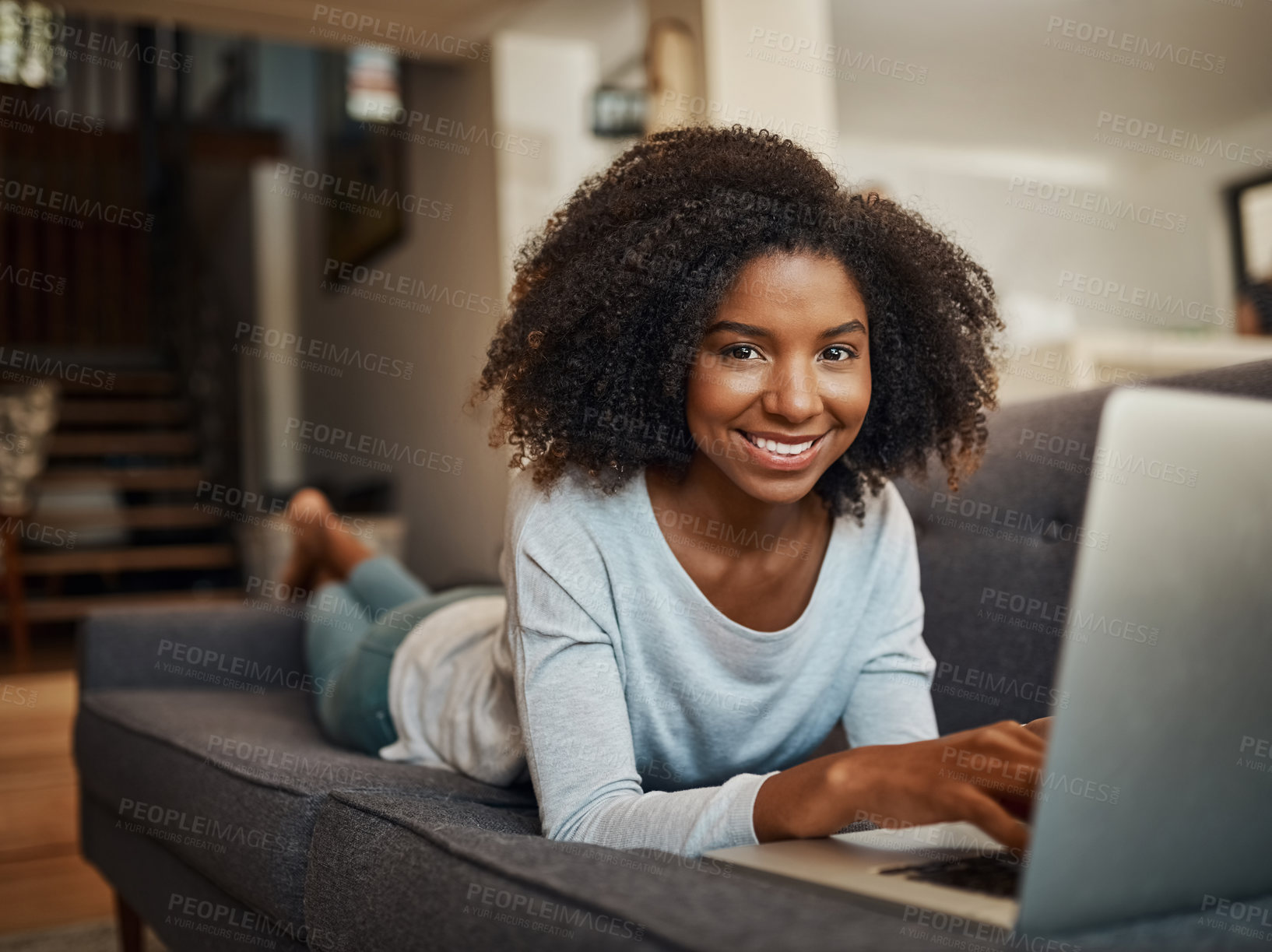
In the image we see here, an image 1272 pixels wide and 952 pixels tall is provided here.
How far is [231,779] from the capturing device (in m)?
1.30

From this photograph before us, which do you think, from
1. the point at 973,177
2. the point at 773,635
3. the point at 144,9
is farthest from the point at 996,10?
the point at 773,635

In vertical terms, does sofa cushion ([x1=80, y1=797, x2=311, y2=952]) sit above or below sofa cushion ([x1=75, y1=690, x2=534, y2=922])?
below

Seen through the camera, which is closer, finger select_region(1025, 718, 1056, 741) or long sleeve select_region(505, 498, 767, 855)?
finger select_region(1025, 718, 1056, 741)

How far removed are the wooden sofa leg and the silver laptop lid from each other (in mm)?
1694

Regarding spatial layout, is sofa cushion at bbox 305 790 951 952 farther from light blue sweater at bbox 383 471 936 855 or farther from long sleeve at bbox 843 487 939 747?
long sleeve at bbox 843 487 939 747

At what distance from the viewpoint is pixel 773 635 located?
43.6 inches

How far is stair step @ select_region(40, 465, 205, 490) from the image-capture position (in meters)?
6.28

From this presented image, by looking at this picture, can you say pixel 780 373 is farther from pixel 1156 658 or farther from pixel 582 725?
pixel 1156 658

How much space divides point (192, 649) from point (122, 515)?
444 cm

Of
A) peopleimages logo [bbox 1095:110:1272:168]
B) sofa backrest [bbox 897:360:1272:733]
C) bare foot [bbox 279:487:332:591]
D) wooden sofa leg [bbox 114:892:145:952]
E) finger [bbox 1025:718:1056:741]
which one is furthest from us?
peopleimages logo [bbox 1095:110:1272:168]

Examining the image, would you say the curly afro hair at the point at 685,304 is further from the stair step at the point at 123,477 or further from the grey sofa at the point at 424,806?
the stair step at the point at 123,477

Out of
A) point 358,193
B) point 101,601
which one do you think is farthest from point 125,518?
point 358,193

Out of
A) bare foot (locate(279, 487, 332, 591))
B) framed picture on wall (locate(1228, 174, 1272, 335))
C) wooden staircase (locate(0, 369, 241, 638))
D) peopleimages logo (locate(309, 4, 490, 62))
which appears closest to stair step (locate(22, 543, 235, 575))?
wooden staircase (locate(0, 369, 241, 638))

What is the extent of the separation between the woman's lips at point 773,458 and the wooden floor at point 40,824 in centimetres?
183
